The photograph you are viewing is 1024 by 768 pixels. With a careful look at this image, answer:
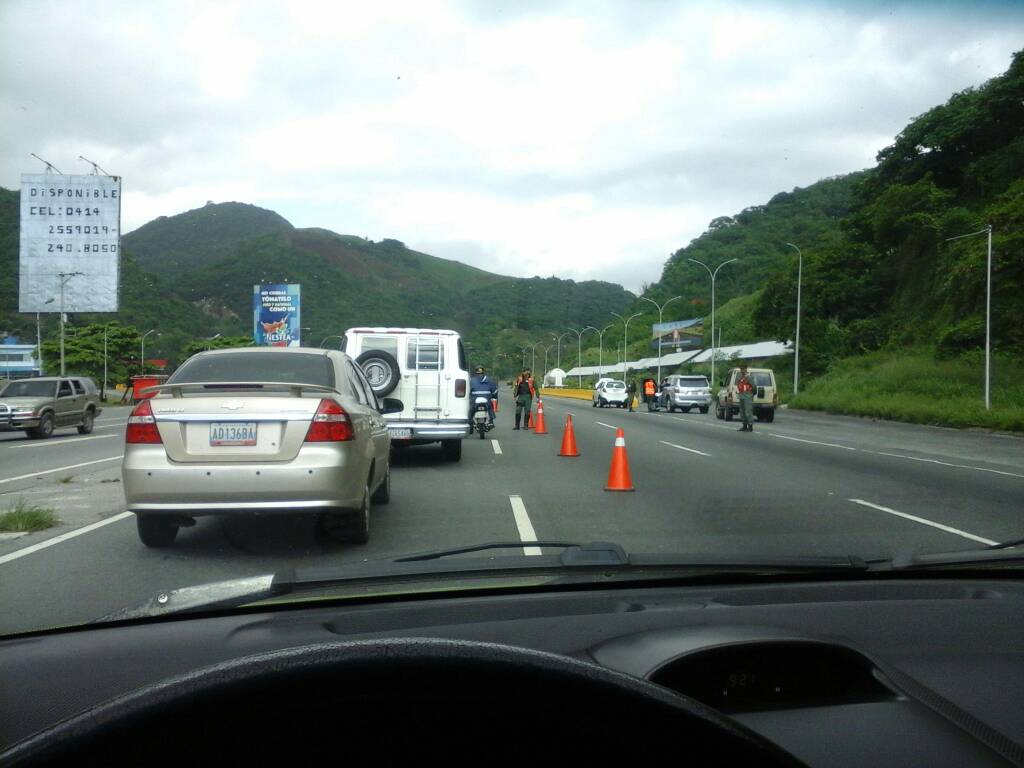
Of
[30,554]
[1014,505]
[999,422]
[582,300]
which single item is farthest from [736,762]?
[582,300]

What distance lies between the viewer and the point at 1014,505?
10234 mm

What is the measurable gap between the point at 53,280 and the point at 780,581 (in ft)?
94.2

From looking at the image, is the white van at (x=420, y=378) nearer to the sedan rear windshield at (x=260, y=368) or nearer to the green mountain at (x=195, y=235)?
the sedan rear windshield at (x=260, y=368)

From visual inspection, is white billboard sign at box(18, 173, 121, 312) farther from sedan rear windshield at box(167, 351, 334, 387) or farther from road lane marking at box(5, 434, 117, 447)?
sedan rear windshield at box(167, 351, 334, 387)

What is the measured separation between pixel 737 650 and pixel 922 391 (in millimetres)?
40361

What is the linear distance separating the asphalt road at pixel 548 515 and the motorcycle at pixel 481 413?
2901mm

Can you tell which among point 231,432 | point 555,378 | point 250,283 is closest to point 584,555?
point 231,432

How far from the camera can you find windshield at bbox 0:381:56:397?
22.7 meters

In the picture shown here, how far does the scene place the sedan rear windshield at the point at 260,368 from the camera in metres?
7.58

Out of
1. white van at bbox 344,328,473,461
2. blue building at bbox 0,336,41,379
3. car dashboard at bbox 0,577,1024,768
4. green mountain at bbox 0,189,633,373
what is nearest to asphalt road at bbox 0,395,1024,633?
white van at bbox 344,328,473,461

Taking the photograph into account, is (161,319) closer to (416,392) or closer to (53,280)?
(53,280)

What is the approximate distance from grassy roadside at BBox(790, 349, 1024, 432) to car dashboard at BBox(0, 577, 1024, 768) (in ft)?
88.5

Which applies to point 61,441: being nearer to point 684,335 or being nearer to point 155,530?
point 155,530

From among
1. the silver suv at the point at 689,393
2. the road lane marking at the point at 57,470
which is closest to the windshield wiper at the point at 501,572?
the road lane marking at the point at 57,470
